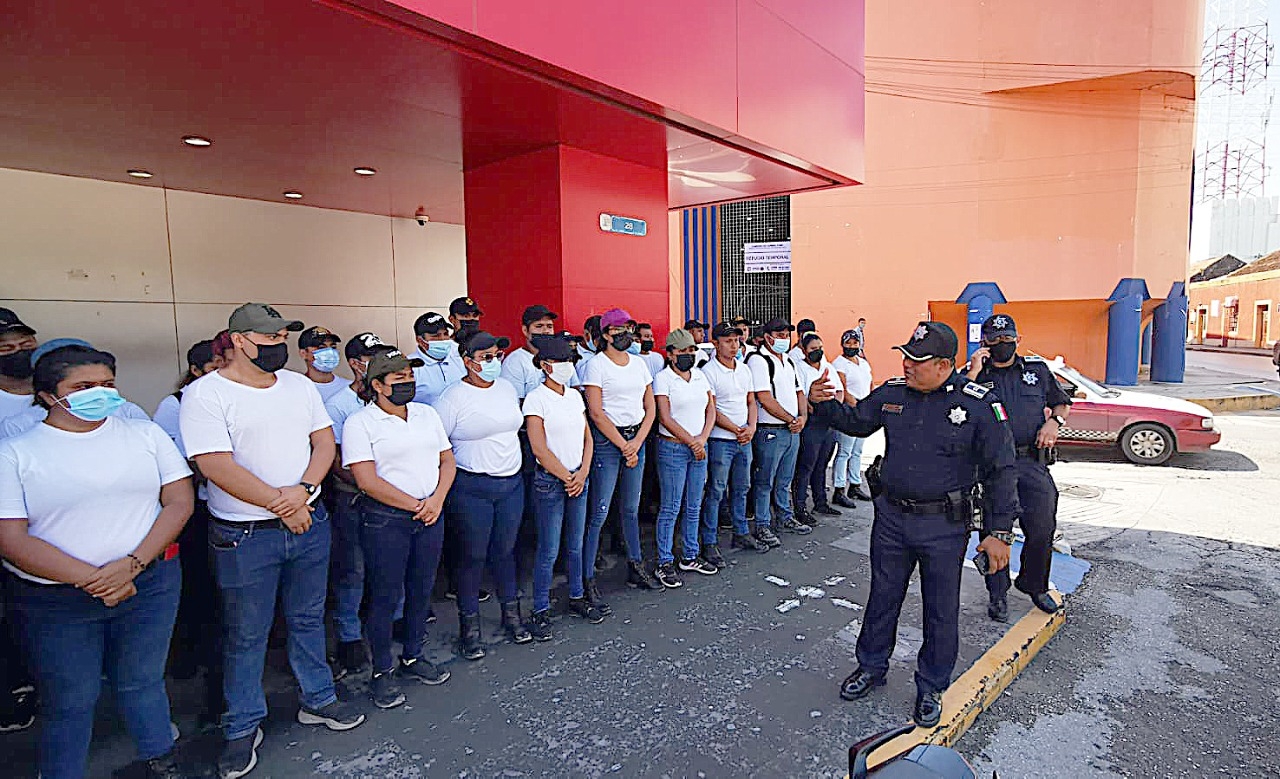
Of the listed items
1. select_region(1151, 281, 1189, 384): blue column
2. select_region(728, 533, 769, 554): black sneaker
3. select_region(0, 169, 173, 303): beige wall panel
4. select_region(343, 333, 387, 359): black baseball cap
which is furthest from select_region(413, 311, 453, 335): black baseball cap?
select_region(1151, 281, 1189, 384): blue column

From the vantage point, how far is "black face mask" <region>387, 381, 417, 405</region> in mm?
3520

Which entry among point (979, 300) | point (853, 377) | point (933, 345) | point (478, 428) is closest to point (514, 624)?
point (478, 428)

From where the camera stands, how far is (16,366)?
11.5 feet

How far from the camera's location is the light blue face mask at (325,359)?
412cm

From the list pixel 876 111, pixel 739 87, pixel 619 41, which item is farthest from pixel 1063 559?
pixel 876 111

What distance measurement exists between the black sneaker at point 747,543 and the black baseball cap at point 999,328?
2.48 metres

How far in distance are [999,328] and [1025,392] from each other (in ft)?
1.51

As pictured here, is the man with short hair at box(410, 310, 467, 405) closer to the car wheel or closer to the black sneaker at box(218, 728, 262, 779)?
the black sneaker at box(218, 728, 262, 779)

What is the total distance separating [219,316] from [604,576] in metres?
6.35

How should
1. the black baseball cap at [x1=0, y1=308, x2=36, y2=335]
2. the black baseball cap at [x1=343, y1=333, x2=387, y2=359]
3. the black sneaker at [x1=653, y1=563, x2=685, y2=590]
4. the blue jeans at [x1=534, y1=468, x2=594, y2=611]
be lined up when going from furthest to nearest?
the black sneaker at [x1=653, y1=563, x2=685, y2=590] < the blue jeans at [x1=534, y1=468, x2=594, y2=611] < the black baseball cap at [x1=343, y1=333, x2=387, y2=359] < the black baseball cap at [x1=0, y1=308, x2=36, y2=335]

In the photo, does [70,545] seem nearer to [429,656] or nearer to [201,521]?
[201,521]

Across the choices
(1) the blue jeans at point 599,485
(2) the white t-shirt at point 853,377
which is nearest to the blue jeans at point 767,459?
(2) the white t-shirt at point 853,377

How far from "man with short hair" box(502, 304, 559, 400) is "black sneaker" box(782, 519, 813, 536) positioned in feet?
9.30

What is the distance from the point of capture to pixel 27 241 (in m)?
7.16
